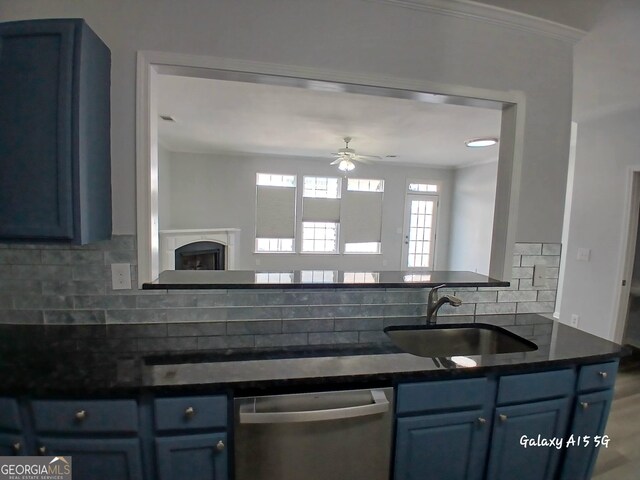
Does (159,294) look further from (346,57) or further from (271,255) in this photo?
(271,255)

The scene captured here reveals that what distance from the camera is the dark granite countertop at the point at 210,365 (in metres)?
0.99

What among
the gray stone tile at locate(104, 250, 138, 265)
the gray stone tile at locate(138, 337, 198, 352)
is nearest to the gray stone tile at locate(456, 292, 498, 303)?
the gray stone tile at locate(138, 337, 198, 352)

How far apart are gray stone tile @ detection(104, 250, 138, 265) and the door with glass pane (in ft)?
19.7

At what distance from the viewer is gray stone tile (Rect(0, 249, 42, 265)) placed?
4.58 ft

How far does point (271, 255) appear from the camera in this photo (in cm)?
622

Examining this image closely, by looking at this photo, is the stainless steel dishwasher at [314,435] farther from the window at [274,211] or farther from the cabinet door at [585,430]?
the window at [274,211]

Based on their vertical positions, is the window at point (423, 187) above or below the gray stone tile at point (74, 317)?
above

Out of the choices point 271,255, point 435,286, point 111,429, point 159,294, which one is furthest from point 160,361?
point 271,255

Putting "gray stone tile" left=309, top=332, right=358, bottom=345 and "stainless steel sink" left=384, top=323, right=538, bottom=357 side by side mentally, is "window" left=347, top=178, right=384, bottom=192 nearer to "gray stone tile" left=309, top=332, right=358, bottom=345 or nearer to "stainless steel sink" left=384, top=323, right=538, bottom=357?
"stainless steel sink" left=384, top=323, right=538, bottom=357

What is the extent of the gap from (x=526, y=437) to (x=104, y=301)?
2046 mm

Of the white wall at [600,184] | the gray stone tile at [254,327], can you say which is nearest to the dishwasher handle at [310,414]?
the gray stone tile at [254,327]

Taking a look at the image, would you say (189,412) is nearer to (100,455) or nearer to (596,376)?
(100,455)

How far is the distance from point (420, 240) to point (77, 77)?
6682 mm

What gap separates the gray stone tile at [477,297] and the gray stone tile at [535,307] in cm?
19
